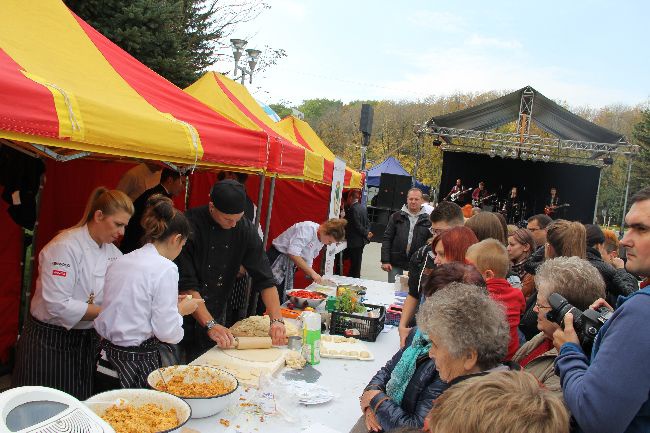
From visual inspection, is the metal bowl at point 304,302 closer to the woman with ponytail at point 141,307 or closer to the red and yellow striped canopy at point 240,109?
the red and yellow striped canopy at point 240,109

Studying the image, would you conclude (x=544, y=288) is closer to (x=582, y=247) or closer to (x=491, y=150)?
(x=582, y=247)

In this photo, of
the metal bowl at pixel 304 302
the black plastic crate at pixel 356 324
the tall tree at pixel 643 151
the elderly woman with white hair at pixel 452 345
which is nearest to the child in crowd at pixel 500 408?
the elderly woman with white hair at pixel 452 345

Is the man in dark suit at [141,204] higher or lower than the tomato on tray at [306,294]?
higher

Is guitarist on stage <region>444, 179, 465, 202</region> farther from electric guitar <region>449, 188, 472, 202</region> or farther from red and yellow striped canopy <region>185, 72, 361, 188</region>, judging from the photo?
red and yellow striped canopy <region>185, 72, 361, 188</region>

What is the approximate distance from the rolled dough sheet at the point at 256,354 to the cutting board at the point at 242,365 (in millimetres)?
26

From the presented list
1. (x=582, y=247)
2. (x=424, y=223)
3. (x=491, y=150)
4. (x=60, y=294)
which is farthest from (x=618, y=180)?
(x=60, y=294)

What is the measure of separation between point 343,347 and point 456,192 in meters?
13.6

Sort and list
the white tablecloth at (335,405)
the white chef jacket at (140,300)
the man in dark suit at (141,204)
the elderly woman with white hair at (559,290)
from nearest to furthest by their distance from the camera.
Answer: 1. the elderly woman with white hair at (559,290)
2. the white tablecloth at (335,405)
3. the white chef jacket at (140,300)
4. the man in dark suit at (141,204)

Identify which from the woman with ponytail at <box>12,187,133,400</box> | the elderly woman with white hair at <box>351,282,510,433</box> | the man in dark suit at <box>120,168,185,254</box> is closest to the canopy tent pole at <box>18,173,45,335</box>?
the man in dark suit at <box>120,168,185,254</box>

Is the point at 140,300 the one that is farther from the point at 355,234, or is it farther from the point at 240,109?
the point at 355,234

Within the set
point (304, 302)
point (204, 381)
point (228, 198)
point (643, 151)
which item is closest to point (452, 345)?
point (204, 381)

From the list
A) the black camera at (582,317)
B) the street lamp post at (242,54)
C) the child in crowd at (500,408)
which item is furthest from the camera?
the street lamp post at (242,54)

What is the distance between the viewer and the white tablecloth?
2096mm

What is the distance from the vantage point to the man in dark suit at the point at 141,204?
4.03 m
